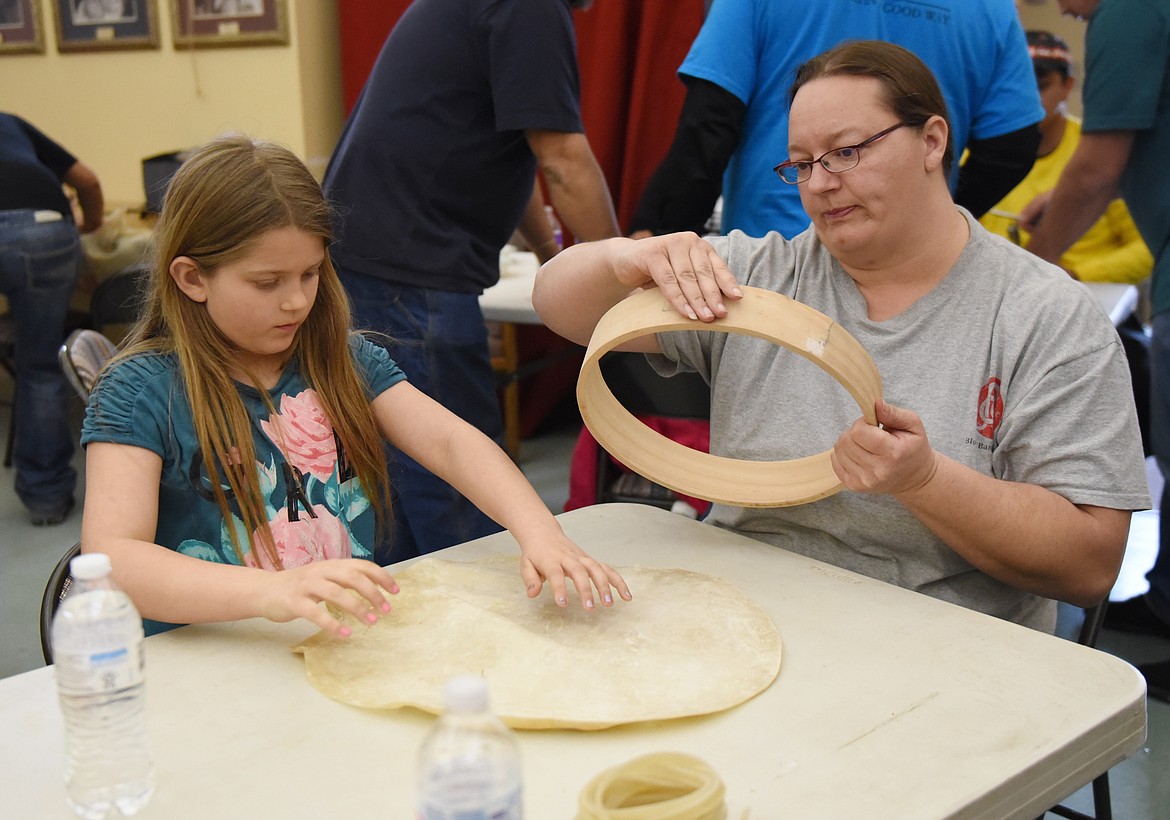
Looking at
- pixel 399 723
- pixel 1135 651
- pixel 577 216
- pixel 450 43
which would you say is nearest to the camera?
pixel 399 723

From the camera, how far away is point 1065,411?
1259 mm

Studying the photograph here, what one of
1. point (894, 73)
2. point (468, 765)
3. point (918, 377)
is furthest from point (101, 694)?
point (894, 73)

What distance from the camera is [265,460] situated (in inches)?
53.7

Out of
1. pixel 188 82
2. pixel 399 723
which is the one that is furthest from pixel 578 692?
pixel 188 82

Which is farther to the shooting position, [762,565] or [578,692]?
[762,565]

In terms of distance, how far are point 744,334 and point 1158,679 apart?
180 centimetres

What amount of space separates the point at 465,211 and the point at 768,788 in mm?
1627

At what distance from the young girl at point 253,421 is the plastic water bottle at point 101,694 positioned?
0.27 meters

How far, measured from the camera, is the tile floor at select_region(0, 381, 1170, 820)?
206 centimetres

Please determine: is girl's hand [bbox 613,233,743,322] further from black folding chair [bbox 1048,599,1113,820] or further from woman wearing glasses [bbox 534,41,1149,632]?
black folding chair [bbox 1048,599,1113,820]

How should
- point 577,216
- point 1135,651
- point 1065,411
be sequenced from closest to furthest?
point 1065,411
point 577,216
point 1135,651

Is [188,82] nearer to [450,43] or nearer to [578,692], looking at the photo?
[450,43]

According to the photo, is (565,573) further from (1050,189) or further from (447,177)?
(1050,189)

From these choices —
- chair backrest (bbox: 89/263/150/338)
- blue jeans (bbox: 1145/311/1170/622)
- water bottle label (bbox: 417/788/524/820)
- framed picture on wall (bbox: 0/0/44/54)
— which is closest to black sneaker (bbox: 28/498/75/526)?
chair backrest (bbox: 89/263/150/338)
